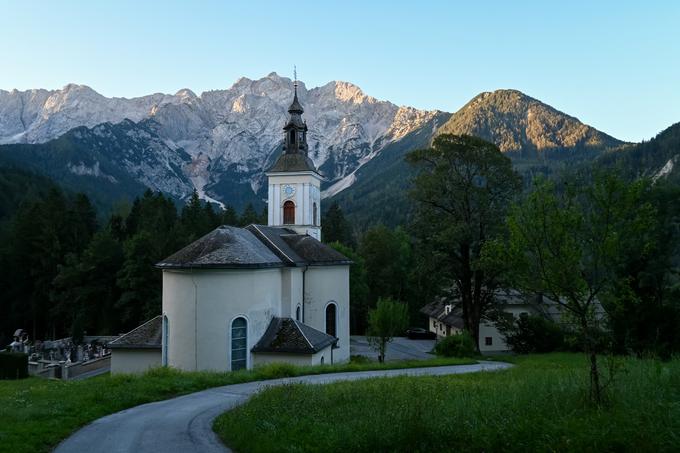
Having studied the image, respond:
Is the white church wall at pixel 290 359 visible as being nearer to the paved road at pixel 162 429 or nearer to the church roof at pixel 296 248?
the church roof at pixel 296 248

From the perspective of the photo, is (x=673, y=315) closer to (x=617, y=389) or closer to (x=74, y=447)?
(x=617, y=389)

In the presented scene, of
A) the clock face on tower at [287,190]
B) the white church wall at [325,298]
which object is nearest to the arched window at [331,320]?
the white church wall at [325,298]

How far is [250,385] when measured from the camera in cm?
1773

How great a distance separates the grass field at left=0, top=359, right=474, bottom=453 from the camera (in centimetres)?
1056

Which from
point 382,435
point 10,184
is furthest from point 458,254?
point 10,184

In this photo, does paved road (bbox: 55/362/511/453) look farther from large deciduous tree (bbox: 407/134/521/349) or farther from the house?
the house

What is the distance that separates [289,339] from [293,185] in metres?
13.1

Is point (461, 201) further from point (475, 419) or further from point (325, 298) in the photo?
point (475, 419)

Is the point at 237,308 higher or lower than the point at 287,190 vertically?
lower

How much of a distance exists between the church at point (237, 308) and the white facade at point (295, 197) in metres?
4.81

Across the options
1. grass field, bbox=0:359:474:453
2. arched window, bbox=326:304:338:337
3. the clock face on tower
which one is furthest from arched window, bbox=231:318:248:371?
the clock face on tower

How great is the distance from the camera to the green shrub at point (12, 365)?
31.7 meters

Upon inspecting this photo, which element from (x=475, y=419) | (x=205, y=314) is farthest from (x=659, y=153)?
(x=475, y=419)

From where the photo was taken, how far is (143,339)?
25.4 meters
